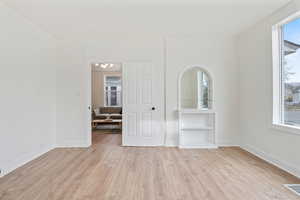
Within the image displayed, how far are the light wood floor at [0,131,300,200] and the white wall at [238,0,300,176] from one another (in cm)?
27

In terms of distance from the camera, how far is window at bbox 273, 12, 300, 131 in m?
3.19

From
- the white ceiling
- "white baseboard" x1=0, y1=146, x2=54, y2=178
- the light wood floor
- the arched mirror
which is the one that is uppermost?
the white ceiling

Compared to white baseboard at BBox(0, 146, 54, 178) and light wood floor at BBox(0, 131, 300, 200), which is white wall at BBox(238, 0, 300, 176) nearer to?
light wood floor at BBox(0, 131, 300, 200)

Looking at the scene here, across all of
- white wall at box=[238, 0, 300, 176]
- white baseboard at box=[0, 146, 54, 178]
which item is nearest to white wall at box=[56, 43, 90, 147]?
white baseboard at box=[0, 146, 54, 178]

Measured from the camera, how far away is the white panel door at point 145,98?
4.92 m

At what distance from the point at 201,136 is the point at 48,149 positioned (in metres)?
3.62

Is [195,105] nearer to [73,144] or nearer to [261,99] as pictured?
[261,99]

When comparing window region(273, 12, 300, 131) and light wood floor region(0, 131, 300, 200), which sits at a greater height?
window region(273, 12, 300, 131)

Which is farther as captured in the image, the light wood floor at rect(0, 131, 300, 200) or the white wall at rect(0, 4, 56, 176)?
the white wall at rect(0, 4, 56, 176)

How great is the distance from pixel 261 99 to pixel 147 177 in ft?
8.89

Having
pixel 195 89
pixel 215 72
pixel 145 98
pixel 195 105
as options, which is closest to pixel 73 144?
pixel 145 98

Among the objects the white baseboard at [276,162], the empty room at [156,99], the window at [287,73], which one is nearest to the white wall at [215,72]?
the empty room at [156,99]

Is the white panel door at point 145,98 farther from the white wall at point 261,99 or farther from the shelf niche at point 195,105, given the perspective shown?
the white wall at point 261,99

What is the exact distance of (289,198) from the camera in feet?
7.70
